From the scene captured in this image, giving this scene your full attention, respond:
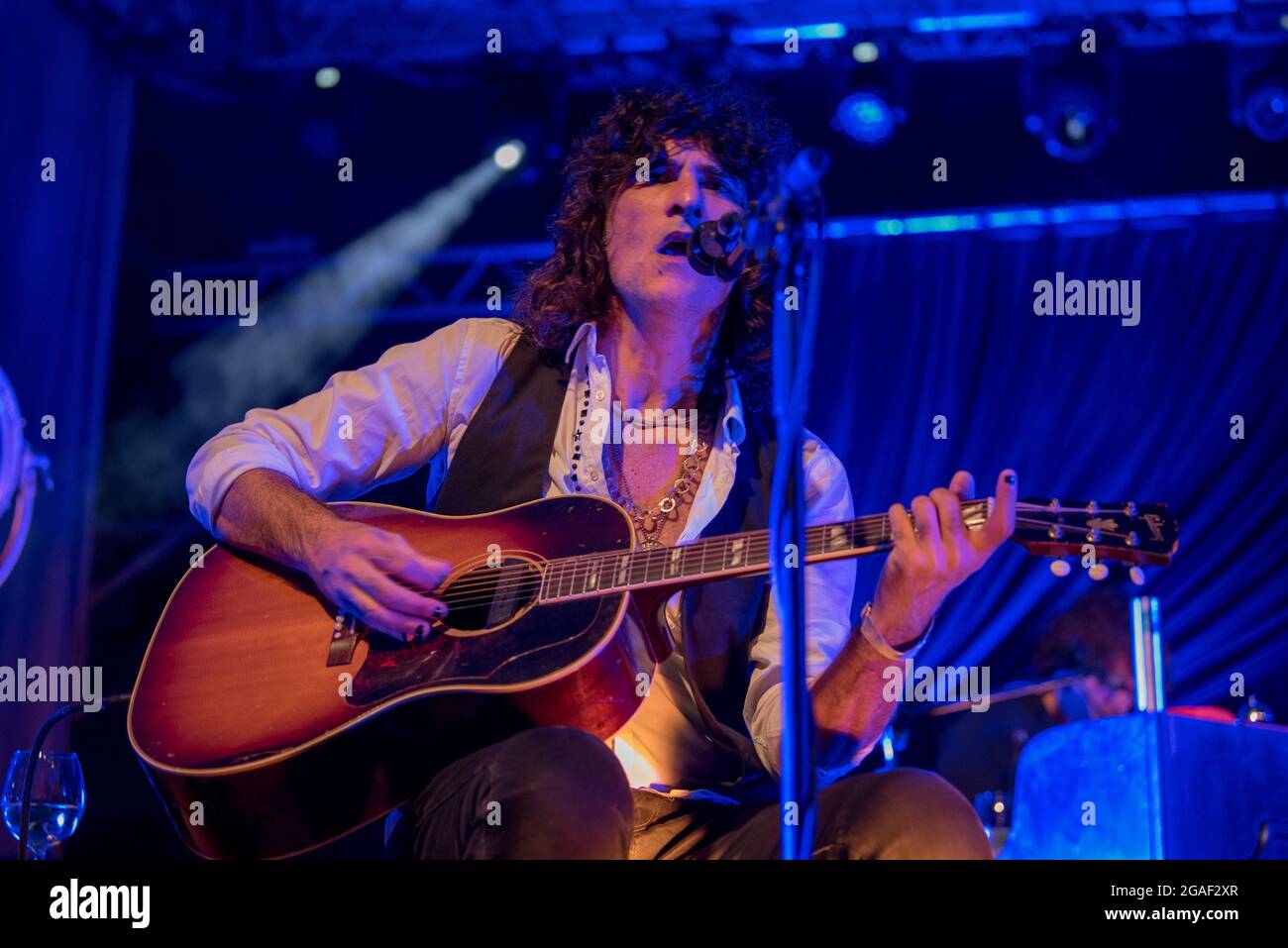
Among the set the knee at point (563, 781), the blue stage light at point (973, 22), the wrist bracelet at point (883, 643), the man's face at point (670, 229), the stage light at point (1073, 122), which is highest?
the blue stage light at point (973, 22)

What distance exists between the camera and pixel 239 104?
629 cm

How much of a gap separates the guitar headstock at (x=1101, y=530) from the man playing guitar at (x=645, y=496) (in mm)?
91

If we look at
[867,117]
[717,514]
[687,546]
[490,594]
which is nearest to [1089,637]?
[867,117]

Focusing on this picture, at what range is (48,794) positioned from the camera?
330 cm

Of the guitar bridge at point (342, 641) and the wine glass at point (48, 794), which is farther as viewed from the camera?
the wine glass at point (48, 794)

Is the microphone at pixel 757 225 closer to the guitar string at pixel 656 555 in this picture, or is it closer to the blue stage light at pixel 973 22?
the guitar string at pixel 656 555

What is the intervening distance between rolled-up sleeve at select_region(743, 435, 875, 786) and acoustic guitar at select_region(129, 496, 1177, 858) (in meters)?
0.29

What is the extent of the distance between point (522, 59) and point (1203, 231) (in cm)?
346

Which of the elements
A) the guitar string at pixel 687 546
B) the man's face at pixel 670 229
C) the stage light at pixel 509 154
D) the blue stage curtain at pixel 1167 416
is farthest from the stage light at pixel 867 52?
the guitar string at pixel 687 546

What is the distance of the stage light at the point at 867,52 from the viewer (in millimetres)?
5691

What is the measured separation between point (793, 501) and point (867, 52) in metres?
4.20

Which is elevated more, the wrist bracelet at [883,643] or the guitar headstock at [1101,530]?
the guitar headstock at [1101,530]
